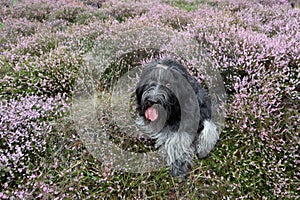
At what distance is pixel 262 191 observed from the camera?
123 inches

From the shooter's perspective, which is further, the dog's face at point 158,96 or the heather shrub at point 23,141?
the heather shrub at point 23,141

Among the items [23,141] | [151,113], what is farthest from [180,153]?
[23,141]

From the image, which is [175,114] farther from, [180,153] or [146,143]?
[146,143]

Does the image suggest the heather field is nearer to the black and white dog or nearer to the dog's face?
the black and white dog

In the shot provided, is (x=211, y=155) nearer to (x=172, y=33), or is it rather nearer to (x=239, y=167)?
(x=239, y=167)

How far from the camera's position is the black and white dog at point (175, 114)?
9.30 ft

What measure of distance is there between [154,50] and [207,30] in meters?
1.10

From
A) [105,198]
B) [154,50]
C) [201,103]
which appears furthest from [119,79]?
[105,198]

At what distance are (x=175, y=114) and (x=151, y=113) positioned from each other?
0.29 m

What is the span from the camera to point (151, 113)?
9.51ft

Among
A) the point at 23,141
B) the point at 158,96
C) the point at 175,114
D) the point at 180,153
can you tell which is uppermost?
the point at 158,96

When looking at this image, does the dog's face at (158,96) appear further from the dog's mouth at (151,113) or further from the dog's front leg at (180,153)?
the dog's front leg at (180,153)

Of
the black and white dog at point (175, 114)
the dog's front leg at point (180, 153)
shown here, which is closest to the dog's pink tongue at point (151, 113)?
the black and white dog at point (175, 114)

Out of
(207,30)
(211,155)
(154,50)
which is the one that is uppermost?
(207,30)
